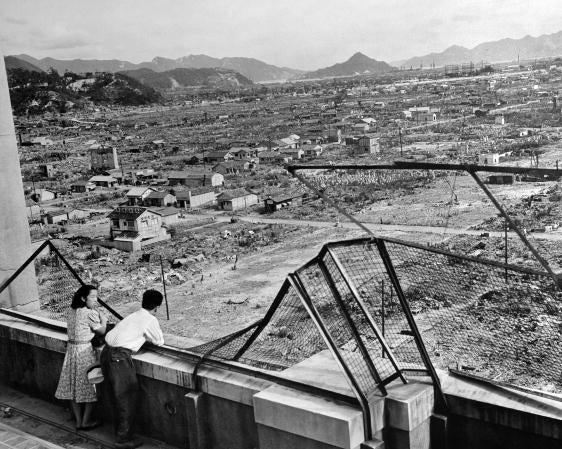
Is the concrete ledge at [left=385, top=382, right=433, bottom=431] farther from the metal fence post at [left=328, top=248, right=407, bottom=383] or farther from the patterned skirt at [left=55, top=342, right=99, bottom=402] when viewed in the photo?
the patterned skirt at [left=55, top=342, right=99, bottom=402]

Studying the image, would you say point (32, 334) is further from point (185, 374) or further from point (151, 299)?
point (185, 374)

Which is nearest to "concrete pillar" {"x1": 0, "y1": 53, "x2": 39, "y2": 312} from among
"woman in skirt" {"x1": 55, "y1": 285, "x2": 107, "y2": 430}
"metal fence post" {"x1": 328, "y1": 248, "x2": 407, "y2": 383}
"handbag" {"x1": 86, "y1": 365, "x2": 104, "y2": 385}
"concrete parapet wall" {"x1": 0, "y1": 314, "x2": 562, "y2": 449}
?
"woman in skirt" {"x1": 55, "y1": 285, "x2": 107, "y2": 430}

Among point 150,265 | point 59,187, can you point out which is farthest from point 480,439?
point 59,187

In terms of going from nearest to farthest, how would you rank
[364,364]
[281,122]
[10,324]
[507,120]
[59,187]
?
[364,364], [10,324], [59,187], [507,120], [281,122]

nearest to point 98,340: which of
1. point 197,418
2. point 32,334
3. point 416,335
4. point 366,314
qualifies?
point 32,334

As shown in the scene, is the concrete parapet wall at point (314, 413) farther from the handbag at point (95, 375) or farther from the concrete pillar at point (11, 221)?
the concrete pillar at point (11, 221)

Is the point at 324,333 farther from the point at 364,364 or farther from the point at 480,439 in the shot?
the point at 480,439
